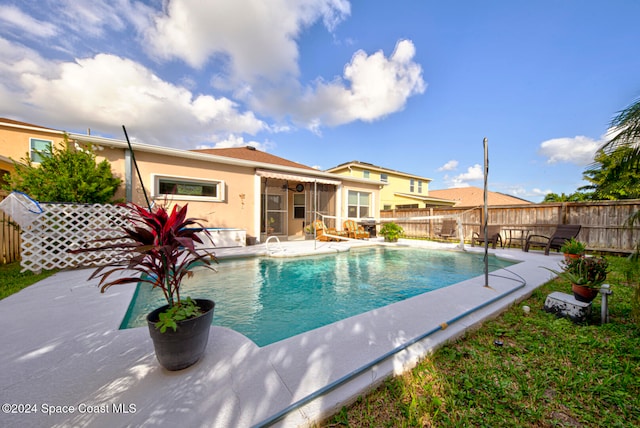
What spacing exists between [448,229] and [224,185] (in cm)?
1076

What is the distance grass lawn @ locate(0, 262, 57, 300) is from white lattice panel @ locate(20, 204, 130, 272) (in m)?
0.19

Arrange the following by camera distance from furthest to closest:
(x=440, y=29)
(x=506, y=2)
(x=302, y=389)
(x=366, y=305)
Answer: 1. (x=440, y=29)
2. (x=506, y=2)
3. (x=366, y=305)
4. (x=302, y=389)

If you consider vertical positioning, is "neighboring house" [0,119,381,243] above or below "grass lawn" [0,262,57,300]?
above

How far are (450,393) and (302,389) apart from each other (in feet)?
→ 3.82

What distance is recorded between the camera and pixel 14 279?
4.51 m

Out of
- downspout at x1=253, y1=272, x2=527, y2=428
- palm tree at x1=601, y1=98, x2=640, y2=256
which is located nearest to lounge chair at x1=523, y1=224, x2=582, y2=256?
palm tree at x1=601, y1=98, x2=640, y2=256

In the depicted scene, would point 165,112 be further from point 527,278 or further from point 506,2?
point 527,278

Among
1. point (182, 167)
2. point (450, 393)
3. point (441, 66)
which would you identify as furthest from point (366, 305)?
point (441, 66)

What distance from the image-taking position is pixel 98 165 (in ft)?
21.7

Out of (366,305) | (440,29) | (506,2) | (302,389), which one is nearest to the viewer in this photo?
(302,389)

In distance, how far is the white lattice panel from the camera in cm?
499

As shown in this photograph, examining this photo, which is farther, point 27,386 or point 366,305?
point 366,305

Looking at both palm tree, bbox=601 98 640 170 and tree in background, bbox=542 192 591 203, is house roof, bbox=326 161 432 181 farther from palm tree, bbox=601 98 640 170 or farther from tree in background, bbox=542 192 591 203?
palm tree, bbox=601 98 640 170

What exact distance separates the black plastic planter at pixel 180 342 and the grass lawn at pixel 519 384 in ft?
3.91
